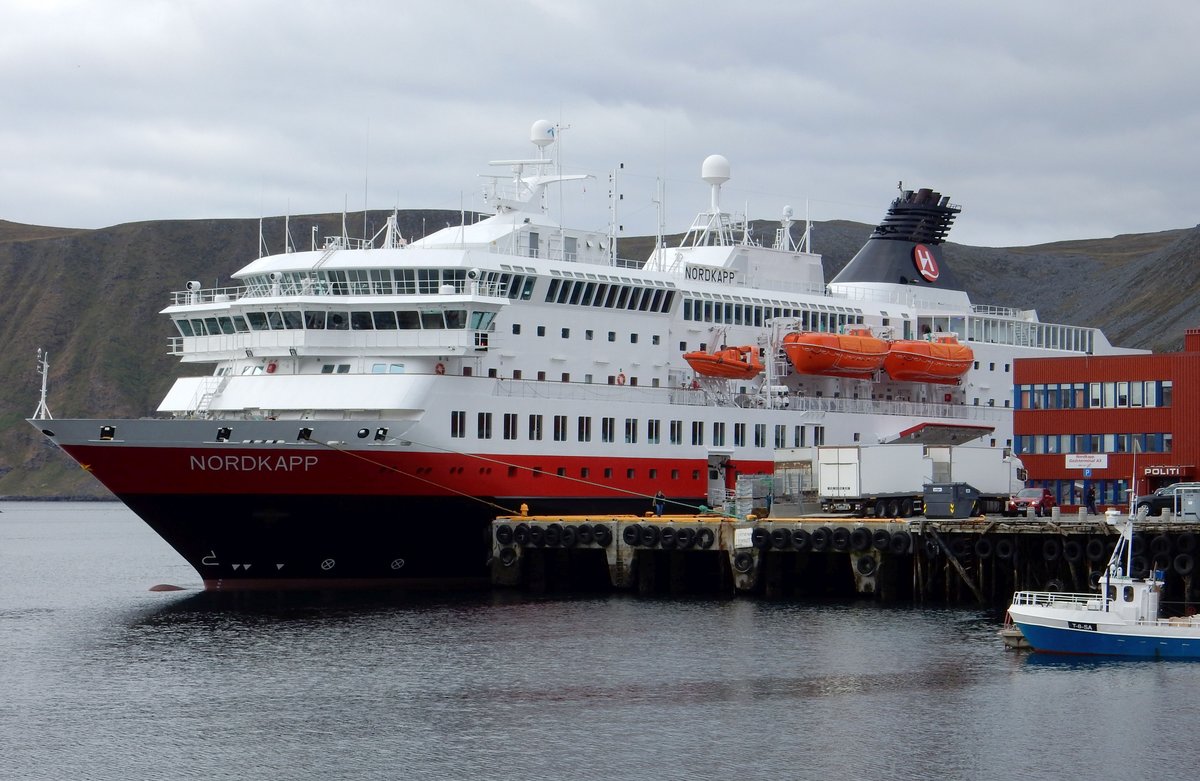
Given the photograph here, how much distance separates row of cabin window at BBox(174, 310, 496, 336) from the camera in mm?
48750

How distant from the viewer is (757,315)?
59.0m

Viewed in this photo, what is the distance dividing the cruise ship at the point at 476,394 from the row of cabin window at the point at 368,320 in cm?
7

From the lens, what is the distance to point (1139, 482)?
191 feet

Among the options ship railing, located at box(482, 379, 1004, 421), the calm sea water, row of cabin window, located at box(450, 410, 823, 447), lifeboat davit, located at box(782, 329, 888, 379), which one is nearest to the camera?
the calm sea water

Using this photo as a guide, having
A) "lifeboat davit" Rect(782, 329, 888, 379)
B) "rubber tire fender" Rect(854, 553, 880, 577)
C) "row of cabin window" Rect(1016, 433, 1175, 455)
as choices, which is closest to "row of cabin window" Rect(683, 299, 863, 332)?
"lifeboat davit" Rect(782, 329, 888, 379)

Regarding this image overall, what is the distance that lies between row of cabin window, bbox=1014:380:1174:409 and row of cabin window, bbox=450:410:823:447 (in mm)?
Result: 9141

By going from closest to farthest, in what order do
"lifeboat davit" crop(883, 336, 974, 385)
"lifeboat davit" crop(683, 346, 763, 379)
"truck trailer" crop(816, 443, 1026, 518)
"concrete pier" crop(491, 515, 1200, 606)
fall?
"concrete pier" crop(491, 515, 1200, 606)
"truck trailer" crop(816, 443, 1026, 518)
"lifeboat davit" crop(683, 346, 763, 379)
"lifeboat davit" crop(883, 336, 974, 385)

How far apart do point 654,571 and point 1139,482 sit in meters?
19.4

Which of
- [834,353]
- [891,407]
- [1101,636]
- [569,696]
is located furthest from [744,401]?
[569,696]

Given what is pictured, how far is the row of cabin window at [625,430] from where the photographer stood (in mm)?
48906

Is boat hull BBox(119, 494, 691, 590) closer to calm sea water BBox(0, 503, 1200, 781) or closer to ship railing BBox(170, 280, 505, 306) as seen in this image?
calm sea water BBox(0, 503, 1200, 781)

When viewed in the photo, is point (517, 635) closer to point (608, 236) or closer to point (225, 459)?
point (225, 459)

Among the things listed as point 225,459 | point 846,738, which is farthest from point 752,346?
point 846,738

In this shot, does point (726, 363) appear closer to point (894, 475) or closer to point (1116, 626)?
point (894, 475)
